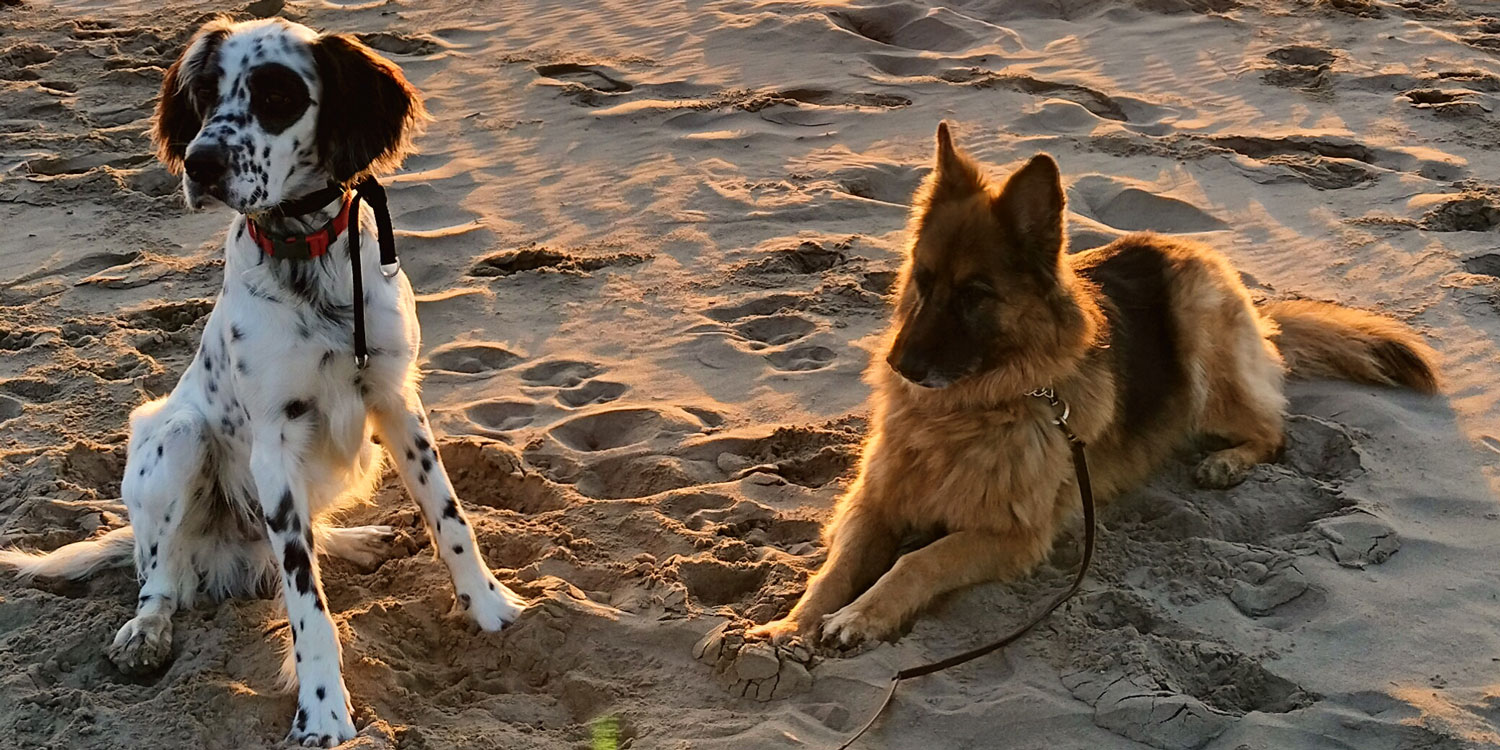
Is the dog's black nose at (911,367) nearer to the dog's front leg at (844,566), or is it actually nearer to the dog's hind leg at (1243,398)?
the dog's front leg at (844,566)

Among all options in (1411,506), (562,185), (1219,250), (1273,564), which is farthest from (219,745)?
(1219,250)

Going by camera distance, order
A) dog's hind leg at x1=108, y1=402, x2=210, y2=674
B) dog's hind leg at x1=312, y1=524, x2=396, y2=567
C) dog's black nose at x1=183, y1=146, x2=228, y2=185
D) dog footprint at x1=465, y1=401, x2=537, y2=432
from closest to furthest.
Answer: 1. dog's black nose at x1=183, y1=146, x2=228, y2=185
2. dog's hind leg at x1=108, y1=402, x2=210, y2=674
3. dog's hind leg at x1=312, y1=524, x2=396, y2=567
4. dog footprint at x1=465, y1=401, x2=537, y2=432

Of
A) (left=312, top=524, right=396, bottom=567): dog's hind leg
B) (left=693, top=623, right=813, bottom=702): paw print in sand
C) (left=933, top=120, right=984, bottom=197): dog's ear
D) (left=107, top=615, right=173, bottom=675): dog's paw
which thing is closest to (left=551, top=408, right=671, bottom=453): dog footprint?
(left=312, top=524, right=396, bottom=567): dog's hind leg

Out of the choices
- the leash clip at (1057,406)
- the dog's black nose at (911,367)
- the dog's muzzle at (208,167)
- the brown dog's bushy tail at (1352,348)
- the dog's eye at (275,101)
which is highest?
the dog's eye at (275,101)

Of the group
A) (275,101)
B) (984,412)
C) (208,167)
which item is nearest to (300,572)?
(208,167)

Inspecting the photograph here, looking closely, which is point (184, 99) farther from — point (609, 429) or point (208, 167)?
point (609, 429)

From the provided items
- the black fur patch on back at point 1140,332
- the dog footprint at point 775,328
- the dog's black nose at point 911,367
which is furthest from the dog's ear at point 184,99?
the black fur patch on back at point 1140,332

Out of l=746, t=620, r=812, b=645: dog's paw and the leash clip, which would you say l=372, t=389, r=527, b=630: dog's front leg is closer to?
l=746, t=620, r=812, b=645: dog's paw

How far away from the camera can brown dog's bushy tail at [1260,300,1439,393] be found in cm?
512

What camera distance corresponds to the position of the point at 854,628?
3.80 metres

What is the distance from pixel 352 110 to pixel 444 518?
1319mm

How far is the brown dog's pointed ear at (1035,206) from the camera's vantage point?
12.9 feet

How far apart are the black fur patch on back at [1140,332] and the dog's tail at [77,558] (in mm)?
3576

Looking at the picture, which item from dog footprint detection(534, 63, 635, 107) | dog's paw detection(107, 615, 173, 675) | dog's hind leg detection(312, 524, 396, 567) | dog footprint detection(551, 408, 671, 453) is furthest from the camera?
dog footprint detection(534, 63, 635, 107)
